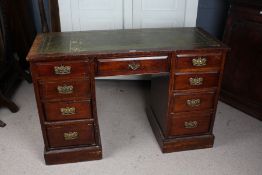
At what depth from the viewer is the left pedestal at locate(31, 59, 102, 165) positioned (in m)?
1.64

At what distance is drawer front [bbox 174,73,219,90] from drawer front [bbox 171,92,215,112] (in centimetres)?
6

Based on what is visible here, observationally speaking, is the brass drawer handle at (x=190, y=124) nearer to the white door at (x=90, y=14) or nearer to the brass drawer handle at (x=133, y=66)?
the brass drawer handle at (x=133, y=66)

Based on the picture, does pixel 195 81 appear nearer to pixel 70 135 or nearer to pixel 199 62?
pixel 199 62

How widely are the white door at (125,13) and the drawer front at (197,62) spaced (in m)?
0.88

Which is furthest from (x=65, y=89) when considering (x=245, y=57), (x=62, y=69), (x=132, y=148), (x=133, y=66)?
(x=245, y=57)

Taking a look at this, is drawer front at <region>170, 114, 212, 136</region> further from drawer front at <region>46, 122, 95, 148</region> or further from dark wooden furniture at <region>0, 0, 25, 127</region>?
dark wooden furniture at <region>0, 0, 25, 127</region>

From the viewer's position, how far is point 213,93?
74.8 inches

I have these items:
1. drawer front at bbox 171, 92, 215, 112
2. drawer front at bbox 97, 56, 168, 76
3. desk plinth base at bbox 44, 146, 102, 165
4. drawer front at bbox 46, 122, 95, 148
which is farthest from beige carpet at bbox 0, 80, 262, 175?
drawer front at bbox 97, 56, 168, 76

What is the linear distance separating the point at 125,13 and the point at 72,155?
1.34m

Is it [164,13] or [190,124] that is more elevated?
[164,13]

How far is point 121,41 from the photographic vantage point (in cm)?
188

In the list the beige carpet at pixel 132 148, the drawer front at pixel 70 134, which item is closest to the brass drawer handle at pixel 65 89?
the drawer front at pixel 70 134

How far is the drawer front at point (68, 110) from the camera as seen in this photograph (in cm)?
175

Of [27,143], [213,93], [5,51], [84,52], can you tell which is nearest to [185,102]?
[213,93]
